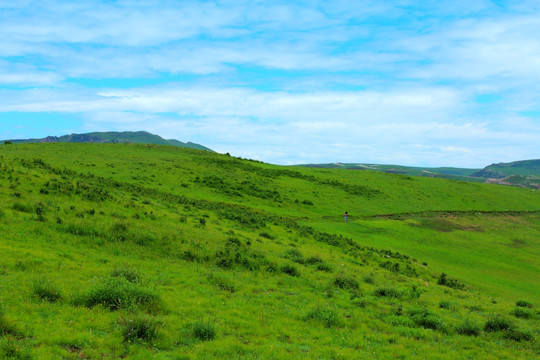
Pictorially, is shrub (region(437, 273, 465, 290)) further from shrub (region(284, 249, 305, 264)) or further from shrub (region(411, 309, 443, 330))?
shrub (region(411, 309, 443, 330))

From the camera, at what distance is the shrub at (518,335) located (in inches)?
548

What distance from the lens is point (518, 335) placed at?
551 inches

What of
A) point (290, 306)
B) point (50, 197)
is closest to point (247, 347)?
point (290, 306)

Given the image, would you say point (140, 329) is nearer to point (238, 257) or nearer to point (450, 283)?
point (238, 257)

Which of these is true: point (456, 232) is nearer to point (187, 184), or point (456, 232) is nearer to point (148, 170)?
point (187, 184)

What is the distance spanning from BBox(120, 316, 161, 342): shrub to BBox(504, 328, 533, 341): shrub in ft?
48.3

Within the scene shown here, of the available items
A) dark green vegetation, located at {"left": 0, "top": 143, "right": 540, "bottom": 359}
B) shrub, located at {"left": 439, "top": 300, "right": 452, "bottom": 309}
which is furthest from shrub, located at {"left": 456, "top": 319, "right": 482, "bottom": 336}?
shrub, located at {"left": 439, "top": 300, "right": 452, "bottom": 309}

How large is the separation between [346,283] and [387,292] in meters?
2.40

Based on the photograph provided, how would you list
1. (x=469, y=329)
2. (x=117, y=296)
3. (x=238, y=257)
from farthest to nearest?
1. (x=238, y=257)
2. (x=469, y=329)
3. (x=117, y=296)

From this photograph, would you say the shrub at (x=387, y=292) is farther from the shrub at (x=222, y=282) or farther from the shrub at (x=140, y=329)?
the shrub at (x=140, y=329)

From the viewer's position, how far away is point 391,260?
3203 cm

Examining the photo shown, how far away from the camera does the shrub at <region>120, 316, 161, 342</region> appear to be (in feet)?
32.2

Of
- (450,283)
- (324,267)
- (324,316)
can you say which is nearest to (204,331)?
(324,316)

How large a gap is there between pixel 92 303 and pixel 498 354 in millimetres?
15468
